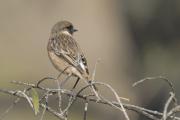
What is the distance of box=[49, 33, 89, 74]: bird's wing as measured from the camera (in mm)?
A: 6797

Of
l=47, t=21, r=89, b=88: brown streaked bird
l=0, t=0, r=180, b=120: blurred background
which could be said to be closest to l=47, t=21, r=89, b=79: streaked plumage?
l=47, t=21, r=89, b=88: brown streaked bird

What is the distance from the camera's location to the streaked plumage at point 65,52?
22.0 ft

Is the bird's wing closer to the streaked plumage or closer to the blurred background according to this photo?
the streaked plumage

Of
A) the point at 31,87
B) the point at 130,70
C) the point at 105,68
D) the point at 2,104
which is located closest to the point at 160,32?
the point at 130,70

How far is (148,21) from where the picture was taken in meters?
20.5

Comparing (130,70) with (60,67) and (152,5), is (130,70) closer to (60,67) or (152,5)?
(152,5)

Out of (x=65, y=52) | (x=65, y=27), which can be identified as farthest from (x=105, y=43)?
(x=65, y=52)

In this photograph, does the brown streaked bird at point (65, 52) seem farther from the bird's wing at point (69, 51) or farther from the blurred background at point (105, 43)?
the blurred background at point (105, 43)

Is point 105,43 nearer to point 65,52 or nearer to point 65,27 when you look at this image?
point 65,27

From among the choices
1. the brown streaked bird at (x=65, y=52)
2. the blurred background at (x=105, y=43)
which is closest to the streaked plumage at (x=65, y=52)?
the brown streaked bird at (x=65, y=52)

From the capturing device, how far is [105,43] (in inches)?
1012

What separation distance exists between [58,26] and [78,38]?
1703 cm

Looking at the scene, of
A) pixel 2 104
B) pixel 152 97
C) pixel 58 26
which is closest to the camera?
pixel 58 26

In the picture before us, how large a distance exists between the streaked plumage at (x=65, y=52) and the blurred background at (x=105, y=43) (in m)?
7.36
